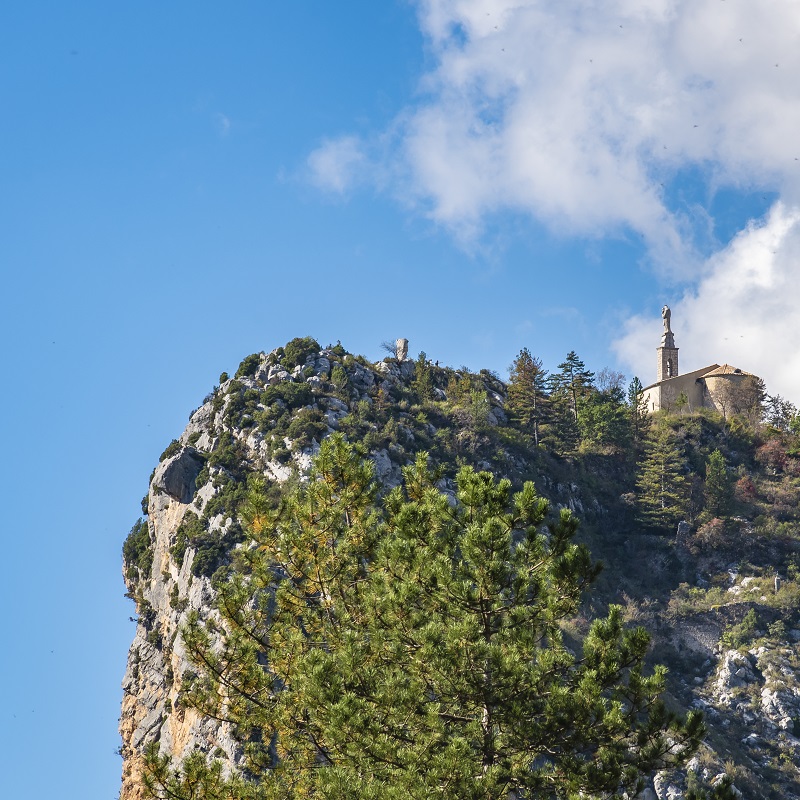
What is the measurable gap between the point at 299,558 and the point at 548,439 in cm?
4781

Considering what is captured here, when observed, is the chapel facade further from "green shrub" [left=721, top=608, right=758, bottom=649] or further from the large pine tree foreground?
A: the large pine tree foreground

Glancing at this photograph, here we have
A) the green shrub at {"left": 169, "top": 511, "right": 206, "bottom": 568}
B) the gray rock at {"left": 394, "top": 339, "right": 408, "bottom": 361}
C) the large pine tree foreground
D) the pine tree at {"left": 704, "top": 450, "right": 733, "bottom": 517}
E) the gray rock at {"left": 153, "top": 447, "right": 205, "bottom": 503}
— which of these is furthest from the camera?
the gray rock at {"left": 394, "top": 339, "right": 408, "bottom": 361}

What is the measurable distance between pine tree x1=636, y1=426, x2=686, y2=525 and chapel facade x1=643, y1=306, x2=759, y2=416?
9.46m

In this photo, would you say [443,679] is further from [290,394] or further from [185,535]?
[290,394]

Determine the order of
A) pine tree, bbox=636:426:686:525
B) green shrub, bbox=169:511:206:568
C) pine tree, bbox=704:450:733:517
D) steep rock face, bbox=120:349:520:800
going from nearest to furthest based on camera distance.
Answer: steep rock face, bbox=120:349:520:800 → green shrub, bbox=169:511:206:568 → pine tree, bbox=704:450:733:517 → pine tree, bbox=636:426:686:525

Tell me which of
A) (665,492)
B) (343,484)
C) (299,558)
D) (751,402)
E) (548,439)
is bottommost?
(299,558)

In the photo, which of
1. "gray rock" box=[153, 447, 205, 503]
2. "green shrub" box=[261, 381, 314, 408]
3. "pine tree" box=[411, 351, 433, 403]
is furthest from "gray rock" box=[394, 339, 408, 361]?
"gray rock" box=[153, 447, 205, 503]

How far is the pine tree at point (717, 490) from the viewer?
57531 mm

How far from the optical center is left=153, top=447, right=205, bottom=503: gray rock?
5091cm

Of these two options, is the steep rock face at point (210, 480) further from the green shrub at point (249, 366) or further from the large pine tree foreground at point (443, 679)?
the large pine tree foreground at point (443, 679)

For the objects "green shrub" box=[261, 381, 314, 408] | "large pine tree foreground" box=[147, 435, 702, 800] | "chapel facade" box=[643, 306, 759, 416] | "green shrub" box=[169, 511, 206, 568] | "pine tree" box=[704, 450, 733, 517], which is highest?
"chapel facade" box=[643, 306, 759, 416]

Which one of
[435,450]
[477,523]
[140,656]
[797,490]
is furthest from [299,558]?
[797,490]

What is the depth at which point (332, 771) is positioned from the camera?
13.0 metres

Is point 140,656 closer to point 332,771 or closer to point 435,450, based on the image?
point 435,450
